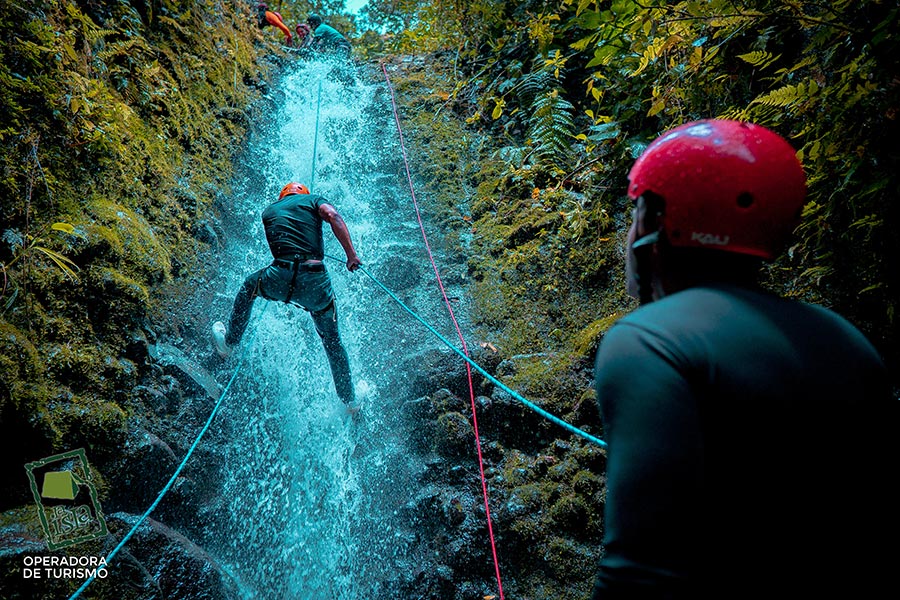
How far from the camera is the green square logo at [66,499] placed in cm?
304

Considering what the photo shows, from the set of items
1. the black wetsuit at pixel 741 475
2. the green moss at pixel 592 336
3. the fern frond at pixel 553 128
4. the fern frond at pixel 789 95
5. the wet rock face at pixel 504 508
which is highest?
the fern frond at pixel 553 128

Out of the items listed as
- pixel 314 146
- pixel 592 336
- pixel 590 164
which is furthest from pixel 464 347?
pixel 314 146

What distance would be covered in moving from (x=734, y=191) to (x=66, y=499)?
4.17m

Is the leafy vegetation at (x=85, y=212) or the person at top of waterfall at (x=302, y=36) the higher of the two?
the person at top of waterfall at (x=302, y=36)

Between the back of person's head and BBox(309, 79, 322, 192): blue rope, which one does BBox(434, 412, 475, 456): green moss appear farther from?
BBox(309, 79, 322, 192): blue rope

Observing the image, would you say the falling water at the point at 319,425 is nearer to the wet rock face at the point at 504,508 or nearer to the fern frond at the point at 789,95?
the wet rock face at the point at 504,508

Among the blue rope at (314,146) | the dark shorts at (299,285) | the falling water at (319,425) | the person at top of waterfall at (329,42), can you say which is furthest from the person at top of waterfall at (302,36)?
the dark shorts at (299,285)

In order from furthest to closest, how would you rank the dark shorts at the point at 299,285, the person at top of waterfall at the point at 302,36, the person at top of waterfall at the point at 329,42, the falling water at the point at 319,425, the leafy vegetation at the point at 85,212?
1. the person at top of waterfall at the point at 302,36
2. the person at top of waterfall at the point at 329,42
3. the dark shorts at the point at 299,285
4. the falling water at the point at 319,425
5. the leafy vegetation at the point at 85,212

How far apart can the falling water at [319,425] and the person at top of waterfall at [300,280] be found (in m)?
0.39

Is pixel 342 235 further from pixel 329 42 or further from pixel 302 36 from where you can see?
pixel 302 36

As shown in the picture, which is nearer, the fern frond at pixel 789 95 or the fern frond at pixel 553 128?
the fern frond at pixel 789 95

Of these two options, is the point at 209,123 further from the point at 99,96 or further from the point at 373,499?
the point at 373,499

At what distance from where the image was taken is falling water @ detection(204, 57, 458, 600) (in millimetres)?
4234

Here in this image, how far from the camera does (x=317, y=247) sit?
5.33m
